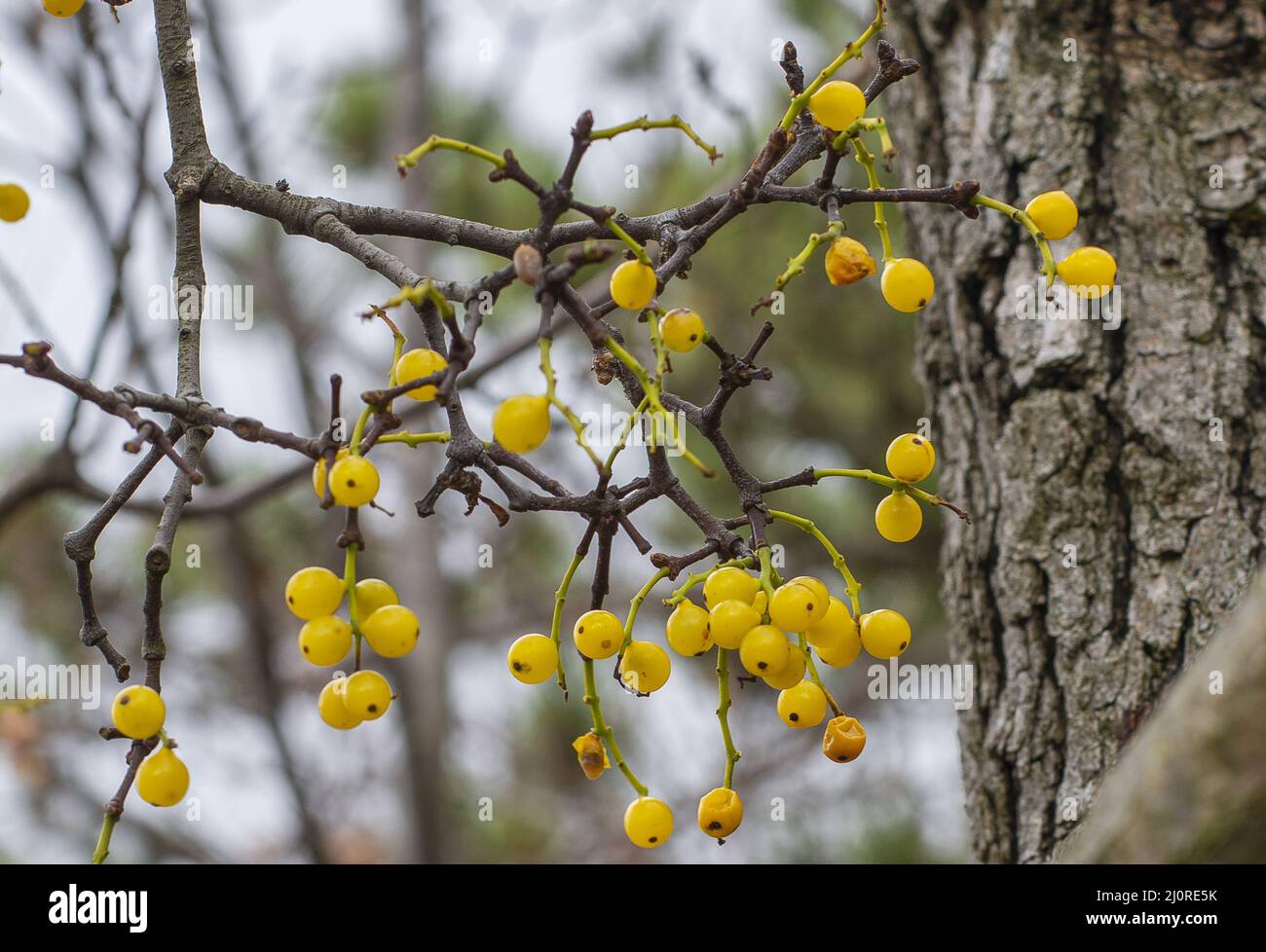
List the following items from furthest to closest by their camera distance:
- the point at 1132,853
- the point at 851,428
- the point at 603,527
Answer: the point at 851,428 < the point at 603,527 < the point at 1132,853

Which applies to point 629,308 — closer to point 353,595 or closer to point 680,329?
point 680,329

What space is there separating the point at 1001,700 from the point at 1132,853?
31.4 inches

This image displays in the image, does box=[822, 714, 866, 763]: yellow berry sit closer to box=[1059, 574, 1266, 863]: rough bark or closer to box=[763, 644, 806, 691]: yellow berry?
box=[763, 644, 806, 691]: yellow berry

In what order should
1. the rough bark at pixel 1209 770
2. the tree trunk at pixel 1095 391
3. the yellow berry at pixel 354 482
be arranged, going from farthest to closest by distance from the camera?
the tree trunk at pixel 1095 391 → the yellow berry at pixel 354 482 → the rough bark at pixel 1209 770

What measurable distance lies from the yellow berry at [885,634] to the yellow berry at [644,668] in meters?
0.17

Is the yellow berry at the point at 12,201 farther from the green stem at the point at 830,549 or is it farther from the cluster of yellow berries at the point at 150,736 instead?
the green stem at the point at 830,549

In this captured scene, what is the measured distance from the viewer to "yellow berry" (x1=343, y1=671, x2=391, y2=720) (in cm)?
79

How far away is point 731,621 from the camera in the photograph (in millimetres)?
781

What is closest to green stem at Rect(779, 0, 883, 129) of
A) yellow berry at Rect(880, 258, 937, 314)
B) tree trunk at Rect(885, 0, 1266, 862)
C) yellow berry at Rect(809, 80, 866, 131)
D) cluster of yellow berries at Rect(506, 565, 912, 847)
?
yellow berry at Rect(809, 80, 866, 131)

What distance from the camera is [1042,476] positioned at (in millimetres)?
1401

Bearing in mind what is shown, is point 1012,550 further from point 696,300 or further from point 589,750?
point 696,300

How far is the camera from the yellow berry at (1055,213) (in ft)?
2.99

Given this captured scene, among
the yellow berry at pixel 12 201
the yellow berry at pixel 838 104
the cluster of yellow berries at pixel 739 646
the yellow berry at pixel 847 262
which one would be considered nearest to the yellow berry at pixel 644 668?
the cluster of yellow berries at pixel 739 646
